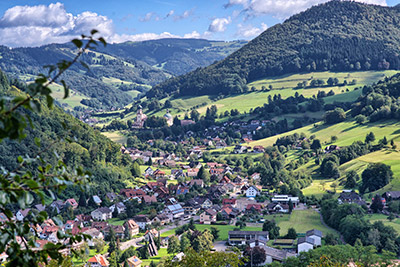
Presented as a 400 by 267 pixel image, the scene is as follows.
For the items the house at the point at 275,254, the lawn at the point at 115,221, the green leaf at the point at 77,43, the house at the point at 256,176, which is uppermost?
the green leaf at the point at 77,43

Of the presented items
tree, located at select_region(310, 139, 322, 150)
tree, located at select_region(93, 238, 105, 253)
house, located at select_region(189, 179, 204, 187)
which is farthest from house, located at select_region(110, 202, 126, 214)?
tree, located at select_region(310, 139, 322, 150)

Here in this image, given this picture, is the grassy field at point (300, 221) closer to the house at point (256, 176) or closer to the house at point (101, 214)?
the house at point (101, 214)

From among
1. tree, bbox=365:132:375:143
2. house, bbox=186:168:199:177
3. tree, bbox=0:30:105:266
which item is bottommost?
house, bbox=186:168:199:177

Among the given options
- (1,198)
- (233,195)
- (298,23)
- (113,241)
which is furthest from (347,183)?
(298,23)

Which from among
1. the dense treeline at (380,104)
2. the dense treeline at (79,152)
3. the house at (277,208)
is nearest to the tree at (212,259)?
the house at (277,208)

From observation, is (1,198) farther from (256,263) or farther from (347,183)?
(347,183)

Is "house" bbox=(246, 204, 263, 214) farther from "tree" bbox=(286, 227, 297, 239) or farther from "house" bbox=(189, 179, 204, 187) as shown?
"house" bbox=(189, 179, 204, 187)
